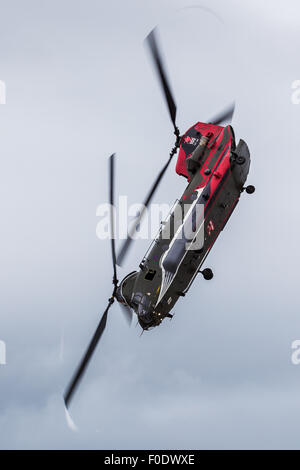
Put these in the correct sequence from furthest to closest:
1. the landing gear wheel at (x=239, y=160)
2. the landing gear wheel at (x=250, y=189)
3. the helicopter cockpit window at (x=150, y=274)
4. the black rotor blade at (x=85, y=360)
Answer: the black rotor blade at (x=85, y=360) → the landing gear wheel at (x=250, y=189) → the landing gear wheel at (x=239, y=160) → the helicopter cockpit window at (x=150, y=274)

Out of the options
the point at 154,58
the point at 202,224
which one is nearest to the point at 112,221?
the point at 202,224

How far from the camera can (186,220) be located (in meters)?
90.2

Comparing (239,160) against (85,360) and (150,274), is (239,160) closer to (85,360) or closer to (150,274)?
(150,274)

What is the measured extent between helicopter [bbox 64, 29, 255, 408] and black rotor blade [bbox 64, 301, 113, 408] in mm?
255

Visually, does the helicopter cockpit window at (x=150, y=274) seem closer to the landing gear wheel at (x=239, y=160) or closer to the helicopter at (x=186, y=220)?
the helicopter at (x=186, y=220)

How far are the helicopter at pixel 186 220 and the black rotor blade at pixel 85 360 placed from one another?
0.26 metres

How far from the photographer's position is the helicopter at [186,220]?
89688 millimetres

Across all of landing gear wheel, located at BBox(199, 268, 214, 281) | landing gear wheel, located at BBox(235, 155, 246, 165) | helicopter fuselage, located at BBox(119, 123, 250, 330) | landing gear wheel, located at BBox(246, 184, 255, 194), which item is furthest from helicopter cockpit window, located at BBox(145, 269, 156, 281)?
landing gear wheel, located at BBox(235, 155, 246, 165)

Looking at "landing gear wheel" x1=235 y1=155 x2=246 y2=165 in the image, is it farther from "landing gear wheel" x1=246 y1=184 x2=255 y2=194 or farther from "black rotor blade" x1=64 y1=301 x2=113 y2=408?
"black rotor blade" x1=64 y1=301 x2=113 y2=408

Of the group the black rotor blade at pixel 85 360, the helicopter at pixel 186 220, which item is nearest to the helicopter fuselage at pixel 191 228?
the helicopter at pixel 186 220

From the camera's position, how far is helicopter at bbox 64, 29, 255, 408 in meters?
89.7

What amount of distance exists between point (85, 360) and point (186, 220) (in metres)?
17.6

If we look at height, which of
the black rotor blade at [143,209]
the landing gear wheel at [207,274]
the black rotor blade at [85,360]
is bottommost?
the black rotor blade at [85,360]

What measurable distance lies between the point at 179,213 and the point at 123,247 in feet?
22.3
